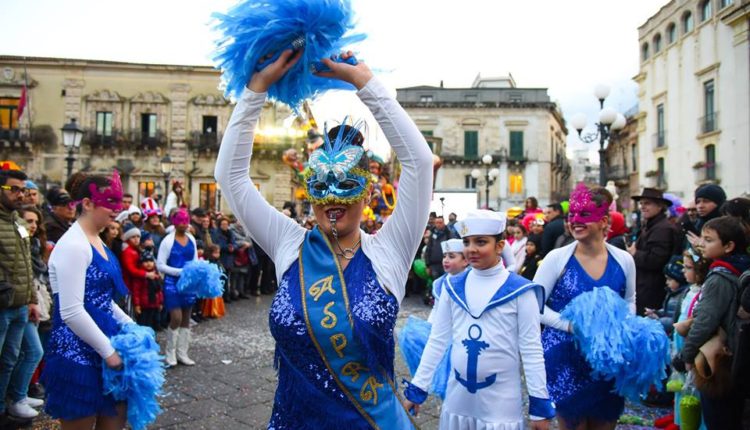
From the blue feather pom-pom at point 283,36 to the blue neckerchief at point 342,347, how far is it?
2.59ft

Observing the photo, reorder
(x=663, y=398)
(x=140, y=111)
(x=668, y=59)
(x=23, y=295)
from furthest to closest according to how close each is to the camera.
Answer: (x=140, y=111), (x=668, y=59), (x=663, y=398), (x=23, y=295)

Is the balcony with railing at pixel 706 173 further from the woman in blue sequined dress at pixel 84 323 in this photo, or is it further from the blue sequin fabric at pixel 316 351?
the blue sequin fabric at pixel 316 351

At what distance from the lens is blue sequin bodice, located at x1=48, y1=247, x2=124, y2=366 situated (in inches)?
134

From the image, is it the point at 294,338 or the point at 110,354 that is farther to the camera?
the point at 110,354

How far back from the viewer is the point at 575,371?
391 cm

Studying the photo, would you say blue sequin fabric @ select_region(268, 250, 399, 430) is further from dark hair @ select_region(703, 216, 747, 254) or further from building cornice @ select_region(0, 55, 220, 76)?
building cornice @ select_region(0, 55, 220, 76)

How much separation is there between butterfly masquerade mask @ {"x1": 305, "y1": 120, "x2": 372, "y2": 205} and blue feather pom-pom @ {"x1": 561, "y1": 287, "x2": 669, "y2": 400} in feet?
7.41

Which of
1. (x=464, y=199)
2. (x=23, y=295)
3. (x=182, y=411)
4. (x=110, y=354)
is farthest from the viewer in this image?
(x=464, y=199)

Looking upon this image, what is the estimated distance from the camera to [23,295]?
4996 millimetres

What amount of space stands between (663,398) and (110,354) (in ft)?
19.1

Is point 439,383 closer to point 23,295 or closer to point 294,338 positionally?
point 294,338

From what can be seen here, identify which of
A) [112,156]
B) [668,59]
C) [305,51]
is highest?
[668,59]

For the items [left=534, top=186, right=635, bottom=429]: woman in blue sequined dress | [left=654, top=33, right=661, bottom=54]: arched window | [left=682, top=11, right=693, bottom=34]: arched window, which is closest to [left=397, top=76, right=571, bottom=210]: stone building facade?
[left=654, top=33, right=661, bottom=54]: arched window

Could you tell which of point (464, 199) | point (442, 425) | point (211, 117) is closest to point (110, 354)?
point (442, 425)
